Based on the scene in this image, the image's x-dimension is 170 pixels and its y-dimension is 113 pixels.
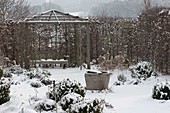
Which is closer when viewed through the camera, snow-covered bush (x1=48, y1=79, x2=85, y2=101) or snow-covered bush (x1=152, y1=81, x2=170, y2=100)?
snow-covered bush (x1=48, y1=79, x2=85, y2=101)

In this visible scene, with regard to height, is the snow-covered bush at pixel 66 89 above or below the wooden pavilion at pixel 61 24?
below

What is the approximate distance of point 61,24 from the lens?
16891 mm

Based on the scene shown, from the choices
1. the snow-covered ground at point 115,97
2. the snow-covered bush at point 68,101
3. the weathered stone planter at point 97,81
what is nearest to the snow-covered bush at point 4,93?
the snow-covered ground at point 115,97

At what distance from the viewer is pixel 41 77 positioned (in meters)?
11.6

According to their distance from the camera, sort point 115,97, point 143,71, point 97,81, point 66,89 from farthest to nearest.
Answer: point 143,71
point 97,81
point 115,97
point 66,89

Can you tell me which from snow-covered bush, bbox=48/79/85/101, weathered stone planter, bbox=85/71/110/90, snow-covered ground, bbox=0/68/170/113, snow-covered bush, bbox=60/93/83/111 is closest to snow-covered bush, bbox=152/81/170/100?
snow-covered ground, bbox=0/68/170/113

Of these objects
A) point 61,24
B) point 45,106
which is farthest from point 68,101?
point 61,24

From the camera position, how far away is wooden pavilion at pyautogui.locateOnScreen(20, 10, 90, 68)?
15586 mm

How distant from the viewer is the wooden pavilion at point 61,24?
51.1ft

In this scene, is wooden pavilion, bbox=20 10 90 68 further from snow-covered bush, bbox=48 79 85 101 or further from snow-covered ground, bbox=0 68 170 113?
snow-covered bush, bbox=48 79 85 101

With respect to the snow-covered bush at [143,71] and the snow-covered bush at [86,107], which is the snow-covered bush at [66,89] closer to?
the snow-covered bush at [86,107]

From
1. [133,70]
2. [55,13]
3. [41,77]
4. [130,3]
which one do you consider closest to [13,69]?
[41,77]

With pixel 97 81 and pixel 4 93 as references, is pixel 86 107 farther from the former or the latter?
pixel 97 81

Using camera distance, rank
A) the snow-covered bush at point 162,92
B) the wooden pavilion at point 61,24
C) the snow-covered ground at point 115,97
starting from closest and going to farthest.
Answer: the snow-covered ground at point 115,97, the snow-covered bush at point 162,92, the wooden pavilion at point 61,24
